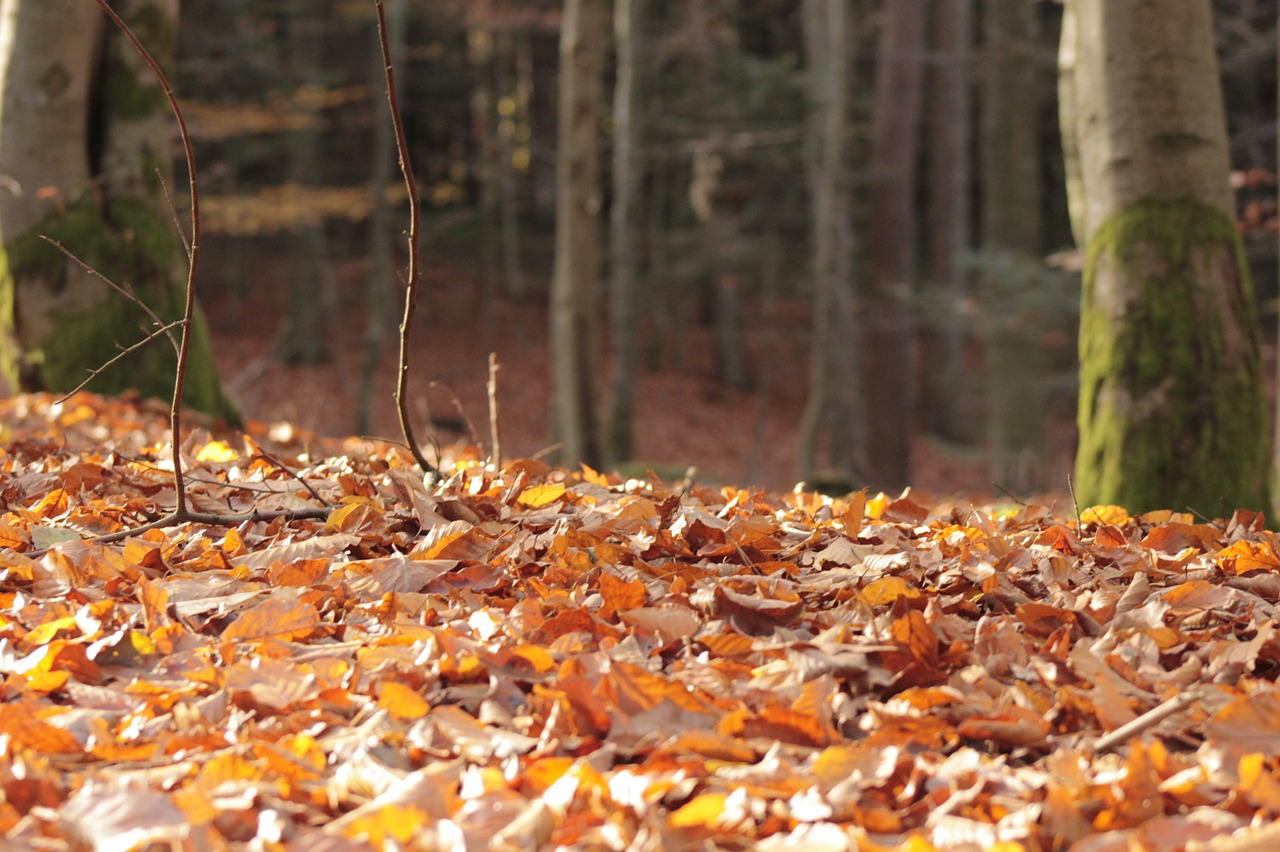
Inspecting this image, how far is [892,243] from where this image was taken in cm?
1521

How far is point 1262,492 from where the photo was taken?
434cm

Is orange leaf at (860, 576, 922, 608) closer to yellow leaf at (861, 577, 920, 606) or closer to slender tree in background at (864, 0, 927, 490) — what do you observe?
yellow leaf at (861, 577, 920, 606)

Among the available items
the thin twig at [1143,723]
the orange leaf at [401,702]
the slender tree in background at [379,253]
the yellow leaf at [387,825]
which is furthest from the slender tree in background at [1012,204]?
the yellow leaf at [387,825]

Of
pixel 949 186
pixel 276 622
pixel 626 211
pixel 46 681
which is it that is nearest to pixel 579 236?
pixel 626 211

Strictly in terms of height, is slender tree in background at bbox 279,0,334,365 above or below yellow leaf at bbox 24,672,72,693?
above

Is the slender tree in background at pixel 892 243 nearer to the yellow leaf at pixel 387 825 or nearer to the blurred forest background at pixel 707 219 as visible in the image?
the blurred forest background at pixel 707 219

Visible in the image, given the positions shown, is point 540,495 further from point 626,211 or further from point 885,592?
point 626,211

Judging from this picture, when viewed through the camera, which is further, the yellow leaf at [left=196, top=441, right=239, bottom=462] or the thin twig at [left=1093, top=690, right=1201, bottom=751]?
the yellow leaf at [left=196, top=441, right=239, bottom=462]

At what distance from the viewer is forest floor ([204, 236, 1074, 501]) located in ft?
54.8

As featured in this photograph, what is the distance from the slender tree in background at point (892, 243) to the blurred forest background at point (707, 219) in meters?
0.05

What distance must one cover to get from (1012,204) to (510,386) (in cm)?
869

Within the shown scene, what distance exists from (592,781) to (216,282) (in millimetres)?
23860

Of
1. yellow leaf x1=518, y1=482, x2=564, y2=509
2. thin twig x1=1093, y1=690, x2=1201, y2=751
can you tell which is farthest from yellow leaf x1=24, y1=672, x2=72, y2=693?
thin twig x1=1093, y1=690, x2=1201, y2=751

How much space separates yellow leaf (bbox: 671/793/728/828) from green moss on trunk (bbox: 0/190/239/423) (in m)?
5.26
